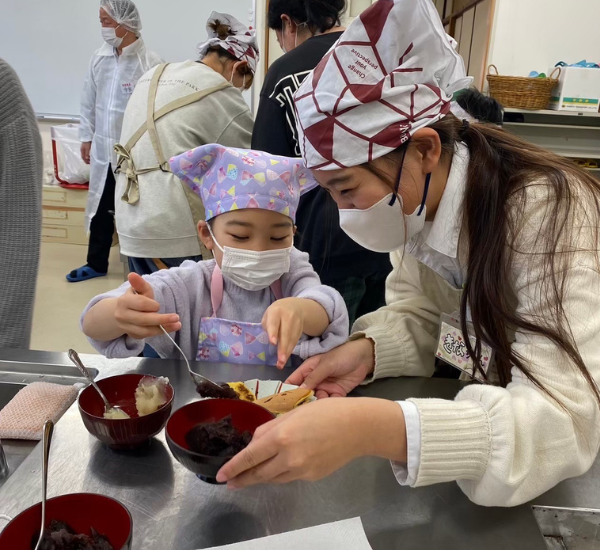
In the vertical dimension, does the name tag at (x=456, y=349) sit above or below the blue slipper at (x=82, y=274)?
above

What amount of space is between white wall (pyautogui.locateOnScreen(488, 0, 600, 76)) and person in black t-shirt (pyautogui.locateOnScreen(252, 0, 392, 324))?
1948 mm

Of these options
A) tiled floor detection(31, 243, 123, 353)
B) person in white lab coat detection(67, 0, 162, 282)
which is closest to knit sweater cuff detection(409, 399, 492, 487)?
tiled floor detection(31, 243, 123, 353)

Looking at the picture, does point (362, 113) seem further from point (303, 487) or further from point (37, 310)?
point (37, 310)

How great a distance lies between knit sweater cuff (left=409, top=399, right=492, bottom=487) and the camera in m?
0.61

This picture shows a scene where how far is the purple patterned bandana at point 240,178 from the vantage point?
42.6 inches

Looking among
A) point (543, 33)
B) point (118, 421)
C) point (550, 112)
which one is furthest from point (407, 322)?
point (543, 33)

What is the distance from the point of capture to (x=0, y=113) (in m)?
1.05

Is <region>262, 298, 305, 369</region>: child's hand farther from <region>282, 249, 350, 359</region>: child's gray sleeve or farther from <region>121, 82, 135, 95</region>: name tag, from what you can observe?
<region>121, 82, 135, 95</region>: name tag

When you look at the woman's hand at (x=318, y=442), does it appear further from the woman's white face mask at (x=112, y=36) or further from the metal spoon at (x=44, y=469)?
the woman's white face mask at (x=112, y=36)

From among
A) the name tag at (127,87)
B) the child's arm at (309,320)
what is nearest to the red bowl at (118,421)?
the child's arm at (309,320)

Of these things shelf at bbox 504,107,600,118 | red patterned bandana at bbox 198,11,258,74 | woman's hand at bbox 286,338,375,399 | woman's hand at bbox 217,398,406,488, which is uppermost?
red patterned bandana at bbox 198,11,258,74

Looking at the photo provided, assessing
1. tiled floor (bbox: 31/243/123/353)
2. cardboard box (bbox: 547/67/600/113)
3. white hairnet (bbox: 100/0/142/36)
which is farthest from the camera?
cardboard box (bbox: 547/67/600/113)

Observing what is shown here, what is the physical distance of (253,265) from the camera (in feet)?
3.63

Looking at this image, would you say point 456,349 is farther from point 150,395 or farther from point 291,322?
point 150,395
